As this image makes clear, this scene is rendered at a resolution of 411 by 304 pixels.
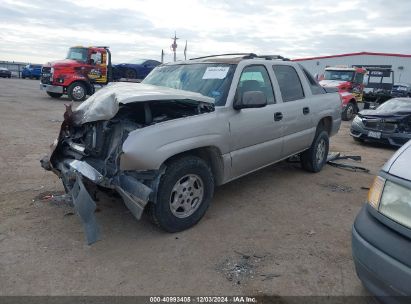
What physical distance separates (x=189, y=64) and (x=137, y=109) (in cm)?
143

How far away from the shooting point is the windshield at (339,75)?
16.1 m

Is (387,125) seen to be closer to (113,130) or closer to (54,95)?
(113,130)

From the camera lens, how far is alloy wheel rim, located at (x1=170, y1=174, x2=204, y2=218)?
348 centimetres

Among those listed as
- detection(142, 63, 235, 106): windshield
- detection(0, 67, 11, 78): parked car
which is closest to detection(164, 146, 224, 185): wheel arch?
detection(142, 63, 235, 106): windshield

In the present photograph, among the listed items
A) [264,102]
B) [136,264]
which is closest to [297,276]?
[136,264]

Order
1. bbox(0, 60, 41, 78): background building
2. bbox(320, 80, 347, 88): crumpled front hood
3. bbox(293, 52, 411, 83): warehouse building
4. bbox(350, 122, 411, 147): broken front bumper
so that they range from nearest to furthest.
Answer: bbox(350, 122, 411, 147): broken front bumper → bbox(320, 80, 347, 88): crumpled front hood → bbox(293, 52, 411, 83): warehouse building → bbox(0, 60, 41, 78): background building

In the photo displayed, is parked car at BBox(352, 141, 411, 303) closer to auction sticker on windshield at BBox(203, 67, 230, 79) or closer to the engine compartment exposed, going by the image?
the engine compartment exposed

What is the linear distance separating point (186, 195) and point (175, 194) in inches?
5.8

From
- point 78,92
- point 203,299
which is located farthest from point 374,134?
point 78,92

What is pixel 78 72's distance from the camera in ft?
51.8

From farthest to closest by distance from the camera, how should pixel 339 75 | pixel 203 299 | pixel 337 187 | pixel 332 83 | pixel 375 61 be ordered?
pixel 375 61
pixel 339 75
pixel 332 83
pixel 337 187
pixel 203 299

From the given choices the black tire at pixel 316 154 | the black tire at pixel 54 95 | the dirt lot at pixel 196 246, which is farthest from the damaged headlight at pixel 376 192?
the black tire at pixel 54 95

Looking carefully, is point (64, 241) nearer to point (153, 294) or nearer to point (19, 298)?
point (19, 298)

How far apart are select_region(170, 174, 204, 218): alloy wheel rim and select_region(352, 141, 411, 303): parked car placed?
65.3 inches
